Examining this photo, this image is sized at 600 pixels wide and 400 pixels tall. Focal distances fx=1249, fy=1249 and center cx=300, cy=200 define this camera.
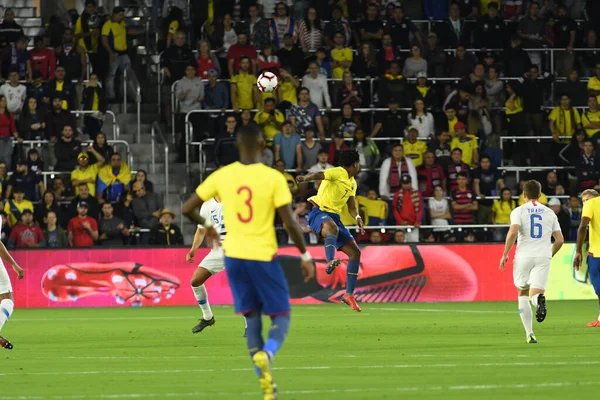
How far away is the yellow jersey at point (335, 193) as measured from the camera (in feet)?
62.3

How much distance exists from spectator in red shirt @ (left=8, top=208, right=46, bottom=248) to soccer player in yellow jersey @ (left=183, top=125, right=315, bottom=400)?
16959mm

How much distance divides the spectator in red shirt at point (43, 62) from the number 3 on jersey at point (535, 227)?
54.7ft

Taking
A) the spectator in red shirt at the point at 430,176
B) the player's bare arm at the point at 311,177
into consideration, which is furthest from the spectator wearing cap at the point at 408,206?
the player's bare arm at the point at 311,177

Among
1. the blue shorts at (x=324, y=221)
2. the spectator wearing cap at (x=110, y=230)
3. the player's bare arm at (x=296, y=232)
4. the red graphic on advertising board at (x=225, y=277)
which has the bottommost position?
the red graphic on advertising board at (x=225, y=277)

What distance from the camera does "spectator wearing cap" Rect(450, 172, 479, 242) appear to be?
1105 inches

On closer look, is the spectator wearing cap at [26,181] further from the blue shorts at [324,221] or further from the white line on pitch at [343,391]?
the white line on pitch at [343,391]

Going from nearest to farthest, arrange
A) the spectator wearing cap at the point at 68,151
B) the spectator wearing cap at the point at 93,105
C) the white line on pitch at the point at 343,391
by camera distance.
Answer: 1. the white line on pitch at the point at 343,391
2. the spectator wearing cap at the point at 68,151
3. the spectator wearing cap at the point at 93,105

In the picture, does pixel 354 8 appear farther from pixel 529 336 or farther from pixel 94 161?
pixel 529 336

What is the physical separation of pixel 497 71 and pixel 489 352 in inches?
719

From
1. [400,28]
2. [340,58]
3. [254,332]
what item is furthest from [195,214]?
[400,28]

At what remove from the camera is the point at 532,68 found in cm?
3133

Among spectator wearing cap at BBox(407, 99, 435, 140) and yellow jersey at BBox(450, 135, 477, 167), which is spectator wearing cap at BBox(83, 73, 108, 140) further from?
yellow jersey at BBox(450, 135, 477, 167)

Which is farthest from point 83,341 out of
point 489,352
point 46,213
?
point 46,213

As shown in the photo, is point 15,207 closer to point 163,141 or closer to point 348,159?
point 163,141
